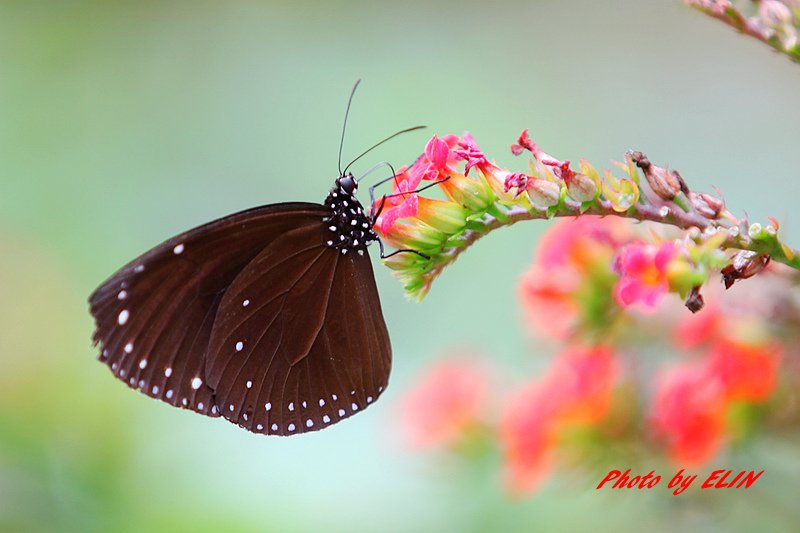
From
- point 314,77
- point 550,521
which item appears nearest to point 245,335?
point 550,521

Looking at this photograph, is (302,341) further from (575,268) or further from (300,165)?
(300,165)

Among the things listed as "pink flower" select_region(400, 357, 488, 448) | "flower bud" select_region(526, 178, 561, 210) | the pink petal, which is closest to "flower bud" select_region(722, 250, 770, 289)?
"flower bud" select_region(526, 178, 561, 210)

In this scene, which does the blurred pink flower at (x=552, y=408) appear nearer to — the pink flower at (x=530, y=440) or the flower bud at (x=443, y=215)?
the pink flower at (x=530, y=440)

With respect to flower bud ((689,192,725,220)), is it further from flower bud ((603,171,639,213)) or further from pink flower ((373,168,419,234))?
pink flower ((373,168,419,234))

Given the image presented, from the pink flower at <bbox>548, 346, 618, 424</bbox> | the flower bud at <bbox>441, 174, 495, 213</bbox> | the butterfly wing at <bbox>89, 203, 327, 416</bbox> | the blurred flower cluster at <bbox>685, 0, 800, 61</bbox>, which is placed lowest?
the butterfly wing at <bbox>89, 203, 327, 416</bbox>

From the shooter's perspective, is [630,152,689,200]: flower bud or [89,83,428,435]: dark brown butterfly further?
[89,83,428,435]: dark brown butterfly

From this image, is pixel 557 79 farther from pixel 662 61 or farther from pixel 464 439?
pixel 464 439

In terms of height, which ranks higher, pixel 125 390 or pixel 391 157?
pixel 391 157

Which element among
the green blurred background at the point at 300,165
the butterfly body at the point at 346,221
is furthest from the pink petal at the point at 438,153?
the green blurred background at the point at 300,165
